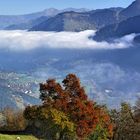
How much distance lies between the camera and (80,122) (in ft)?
325

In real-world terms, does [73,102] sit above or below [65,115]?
above

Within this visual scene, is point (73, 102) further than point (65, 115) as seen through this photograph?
Yes

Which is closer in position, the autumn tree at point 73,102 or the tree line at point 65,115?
the tree line at point 65,115

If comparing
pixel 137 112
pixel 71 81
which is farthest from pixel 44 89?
pixel 137 112

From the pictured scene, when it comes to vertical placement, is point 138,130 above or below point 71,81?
below

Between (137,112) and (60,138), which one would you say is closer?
(60,138)

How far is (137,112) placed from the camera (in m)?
149

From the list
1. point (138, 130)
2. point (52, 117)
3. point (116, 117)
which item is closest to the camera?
point (52, 117)

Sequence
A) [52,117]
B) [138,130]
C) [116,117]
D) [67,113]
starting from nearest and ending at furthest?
[52,117] < [67,113] < [138,130] < [116,117]

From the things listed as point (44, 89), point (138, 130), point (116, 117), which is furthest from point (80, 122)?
point (116, 117)

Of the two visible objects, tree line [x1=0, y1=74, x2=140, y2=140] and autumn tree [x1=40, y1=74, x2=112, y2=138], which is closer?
tree line [x1=0, y1=74, x2=140, y2=140]

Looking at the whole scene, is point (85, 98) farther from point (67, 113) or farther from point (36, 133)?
point (36, 133)

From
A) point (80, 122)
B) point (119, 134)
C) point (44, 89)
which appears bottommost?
point (119, 134)

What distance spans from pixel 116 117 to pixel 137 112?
Answer: 32.1 ft
